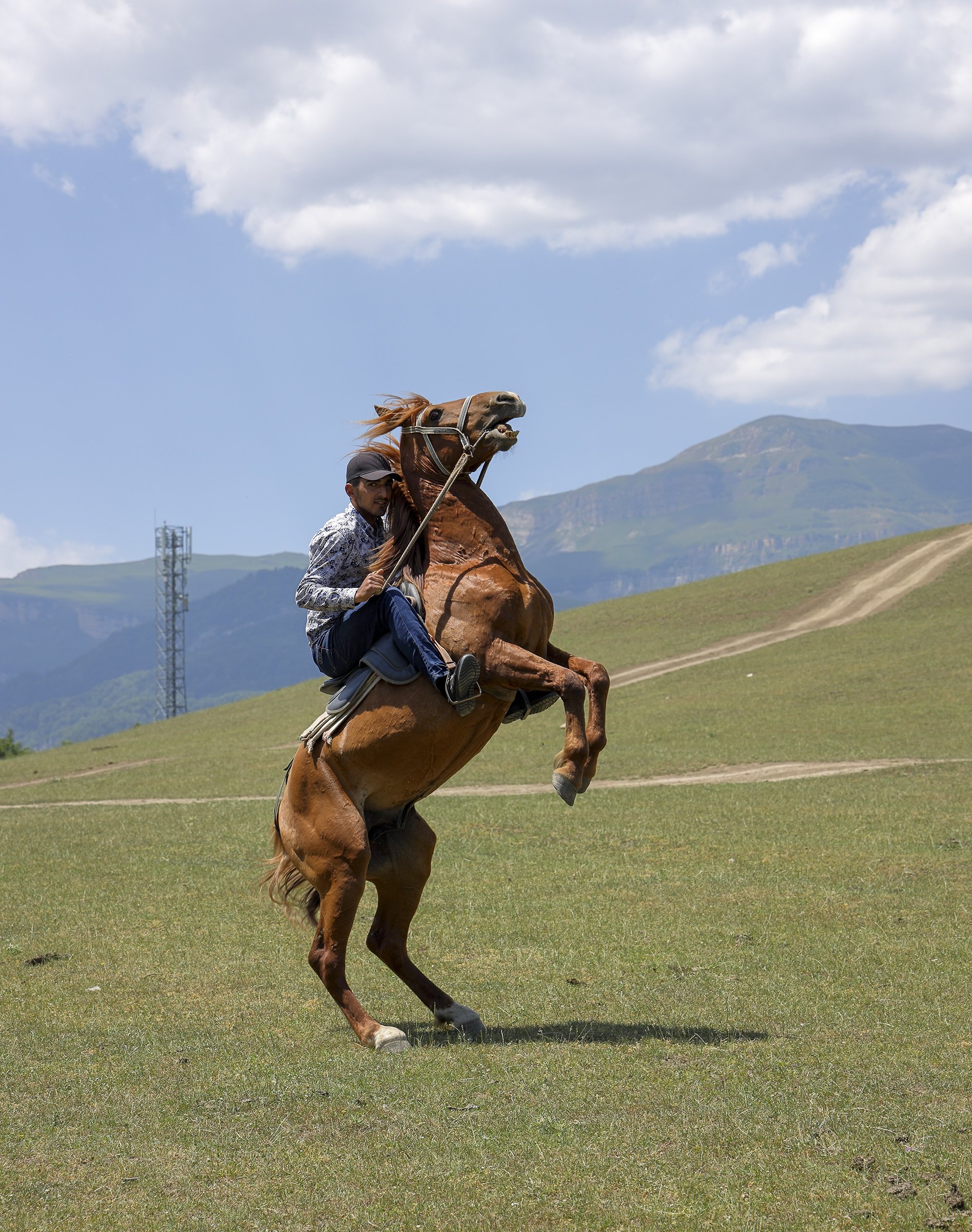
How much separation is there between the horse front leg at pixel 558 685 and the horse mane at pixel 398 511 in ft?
2.77

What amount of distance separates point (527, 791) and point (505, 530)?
546 inches

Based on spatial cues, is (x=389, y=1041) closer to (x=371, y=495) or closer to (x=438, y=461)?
(x=371, y=495)

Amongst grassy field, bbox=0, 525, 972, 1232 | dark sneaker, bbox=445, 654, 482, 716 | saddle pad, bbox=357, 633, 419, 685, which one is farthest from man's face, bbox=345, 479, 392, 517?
grassy field, bbox=0, 525, 972, 1232

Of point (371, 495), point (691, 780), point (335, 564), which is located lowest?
point (691, 780)

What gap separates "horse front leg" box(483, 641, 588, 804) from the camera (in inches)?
250

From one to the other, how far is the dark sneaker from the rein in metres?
0.79

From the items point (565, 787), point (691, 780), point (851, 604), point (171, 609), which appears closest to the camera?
point (565, 787)

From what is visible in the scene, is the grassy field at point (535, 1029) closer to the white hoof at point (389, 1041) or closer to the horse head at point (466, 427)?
the white hoof at point (389, 1041)

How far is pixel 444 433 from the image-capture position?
7035mm

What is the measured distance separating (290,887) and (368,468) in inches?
111

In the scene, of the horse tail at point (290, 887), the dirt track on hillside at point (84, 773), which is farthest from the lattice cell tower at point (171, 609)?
the horse tail at point (290, 887)

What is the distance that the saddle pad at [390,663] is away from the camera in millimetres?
6785

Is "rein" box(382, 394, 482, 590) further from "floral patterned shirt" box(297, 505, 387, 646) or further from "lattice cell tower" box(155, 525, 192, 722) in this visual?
"lattice cell tower" box(155, 525, 192, 722)

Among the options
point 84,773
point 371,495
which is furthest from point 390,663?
point 84,773
